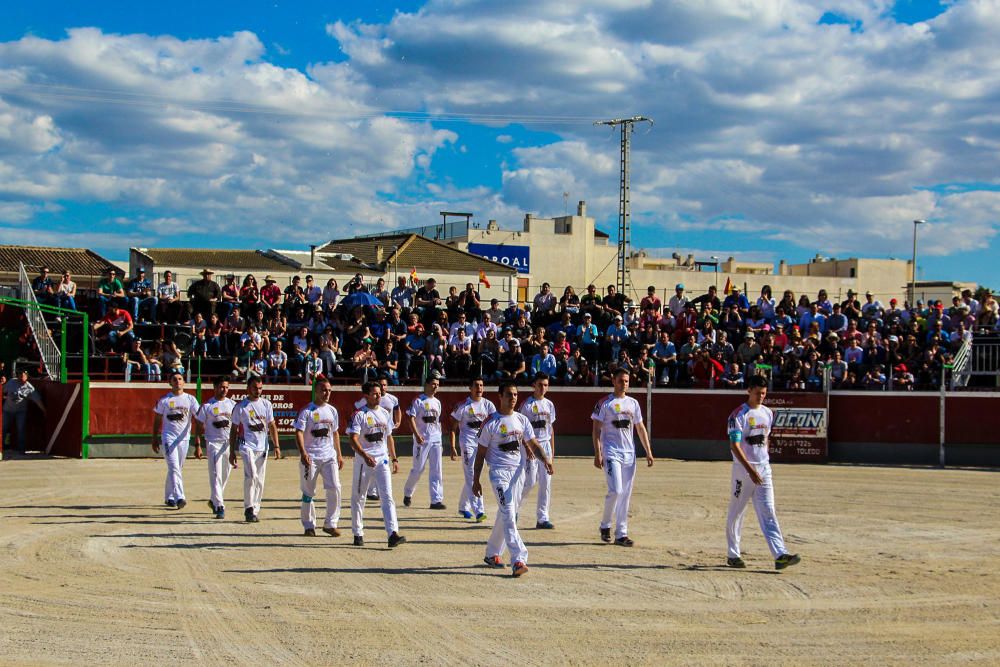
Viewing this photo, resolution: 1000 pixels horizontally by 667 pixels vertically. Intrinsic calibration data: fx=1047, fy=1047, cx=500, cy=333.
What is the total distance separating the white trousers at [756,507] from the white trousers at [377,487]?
3946 millimetres

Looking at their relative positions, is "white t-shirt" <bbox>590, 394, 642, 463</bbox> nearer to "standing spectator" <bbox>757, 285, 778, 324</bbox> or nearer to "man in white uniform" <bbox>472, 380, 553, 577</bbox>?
"man in white uniform" <bbox>472, 380, 553, 577</bbox>

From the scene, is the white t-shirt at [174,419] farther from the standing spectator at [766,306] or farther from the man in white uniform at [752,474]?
the standing spectator at [766,306]

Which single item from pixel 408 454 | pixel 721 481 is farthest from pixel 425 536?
pixel 408 454

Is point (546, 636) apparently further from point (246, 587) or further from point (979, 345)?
point (979, 345)

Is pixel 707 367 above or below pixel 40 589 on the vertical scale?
above

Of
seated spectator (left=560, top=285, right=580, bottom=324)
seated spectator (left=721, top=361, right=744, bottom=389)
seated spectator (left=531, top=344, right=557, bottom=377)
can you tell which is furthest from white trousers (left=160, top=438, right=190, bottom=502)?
seated spectator (left=721, top=361, right=744, bottom=389)

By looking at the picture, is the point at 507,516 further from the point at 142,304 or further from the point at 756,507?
the point at 142,304

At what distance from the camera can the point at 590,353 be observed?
27.8m

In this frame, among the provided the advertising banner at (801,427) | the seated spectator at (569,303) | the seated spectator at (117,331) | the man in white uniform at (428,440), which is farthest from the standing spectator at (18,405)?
the advertising banner at (801,427)

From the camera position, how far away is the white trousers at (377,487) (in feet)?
40.9

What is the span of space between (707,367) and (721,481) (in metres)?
5.99

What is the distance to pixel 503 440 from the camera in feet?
37.4

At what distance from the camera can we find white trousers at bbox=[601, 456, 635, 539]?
1312cm

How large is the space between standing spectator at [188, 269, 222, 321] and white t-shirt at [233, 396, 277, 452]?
1262cm
